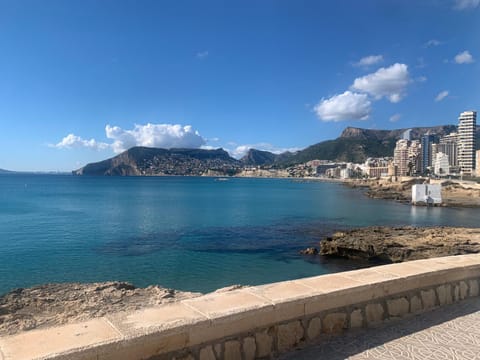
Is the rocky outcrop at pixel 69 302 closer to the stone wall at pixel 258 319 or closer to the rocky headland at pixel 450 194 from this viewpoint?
the stone wall at pixel 258 319

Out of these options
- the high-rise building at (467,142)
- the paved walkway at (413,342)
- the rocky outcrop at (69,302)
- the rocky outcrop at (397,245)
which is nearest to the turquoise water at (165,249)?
the rocky outcrop at (397,245)

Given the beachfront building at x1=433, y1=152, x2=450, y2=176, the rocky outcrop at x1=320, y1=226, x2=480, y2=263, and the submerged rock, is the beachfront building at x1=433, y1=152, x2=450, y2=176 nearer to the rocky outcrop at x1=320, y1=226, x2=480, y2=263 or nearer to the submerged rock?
the rocky outcrop at x1=320, y1=226, x2=480, y2=263

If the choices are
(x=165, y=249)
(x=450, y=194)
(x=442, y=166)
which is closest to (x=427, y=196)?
(x=450, y=194)

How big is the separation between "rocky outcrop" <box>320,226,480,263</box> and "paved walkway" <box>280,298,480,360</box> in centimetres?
1898

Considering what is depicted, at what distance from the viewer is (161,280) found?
61.6 feet

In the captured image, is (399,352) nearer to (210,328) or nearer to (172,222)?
(210,328)

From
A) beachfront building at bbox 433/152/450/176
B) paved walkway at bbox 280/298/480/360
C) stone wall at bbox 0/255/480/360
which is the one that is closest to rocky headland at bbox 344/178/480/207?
beachfront building at bbox 433/152/450/176

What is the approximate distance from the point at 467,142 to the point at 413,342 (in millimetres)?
220554

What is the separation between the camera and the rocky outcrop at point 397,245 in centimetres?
2328

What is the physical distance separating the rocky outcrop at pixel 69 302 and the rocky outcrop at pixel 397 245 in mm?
15573

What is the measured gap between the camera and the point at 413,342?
473cm

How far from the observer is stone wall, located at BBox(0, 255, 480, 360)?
337 cm

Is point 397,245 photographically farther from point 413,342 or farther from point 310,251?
point 413,342

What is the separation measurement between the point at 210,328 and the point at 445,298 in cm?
447
